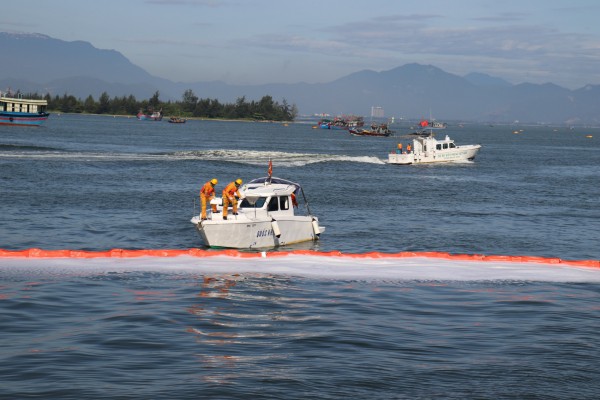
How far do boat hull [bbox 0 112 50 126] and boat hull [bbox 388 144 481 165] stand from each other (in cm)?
8375

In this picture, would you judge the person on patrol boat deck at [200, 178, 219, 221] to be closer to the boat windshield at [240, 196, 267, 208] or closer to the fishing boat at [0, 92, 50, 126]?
the boat windshield at [240, 196, 267, 208]

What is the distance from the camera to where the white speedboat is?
32.0 metres

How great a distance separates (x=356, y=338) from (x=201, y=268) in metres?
9.00

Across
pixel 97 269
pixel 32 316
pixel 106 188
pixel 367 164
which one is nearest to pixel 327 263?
pixel 97 269

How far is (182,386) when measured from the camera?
50.5ft

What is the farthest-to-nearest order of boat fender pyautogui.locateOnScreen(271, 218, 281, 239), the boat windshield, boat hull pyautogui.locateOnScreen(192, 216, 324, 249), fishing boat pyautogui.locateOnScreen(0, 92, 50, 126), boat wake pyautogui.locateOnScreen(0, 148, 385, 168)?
1. fishing boat pyautogui.locateOnScreen(0, 92, 50, 126)
2. boat wake pyautogui.locateOnScreen(0, 148, 385, 168)
3. the boat windshield
4. boat fender pyautogui.locateOnScreen(271, 218, 281, 239)
5. boat hull pyautogui.locateOnScreen(192, 216, 324, 249)

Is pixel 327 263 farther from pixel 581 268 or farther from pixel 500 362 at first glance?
pixel 500 362

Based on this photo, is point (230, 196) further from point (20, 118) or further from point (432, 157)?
point (20, 118)

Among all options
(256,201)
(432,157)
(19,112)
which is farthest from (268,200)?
(19,112)

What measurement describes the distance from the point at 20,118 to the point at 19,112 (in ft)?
4.09

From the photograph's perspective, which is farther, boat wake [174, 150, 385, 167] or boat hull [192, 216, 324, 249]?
boat wake [174, 150, 385, 167]

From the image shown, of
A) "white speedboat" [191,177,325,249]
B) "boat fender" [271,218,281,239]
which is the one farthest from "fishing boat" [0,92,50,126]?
"boat fender" [271,218,281,239]

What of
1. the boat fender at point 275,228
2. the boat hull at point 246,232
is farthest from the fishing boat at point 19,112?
the boat fender at point 275,228

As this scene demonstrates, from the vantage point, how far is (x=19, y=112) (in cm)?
15225
